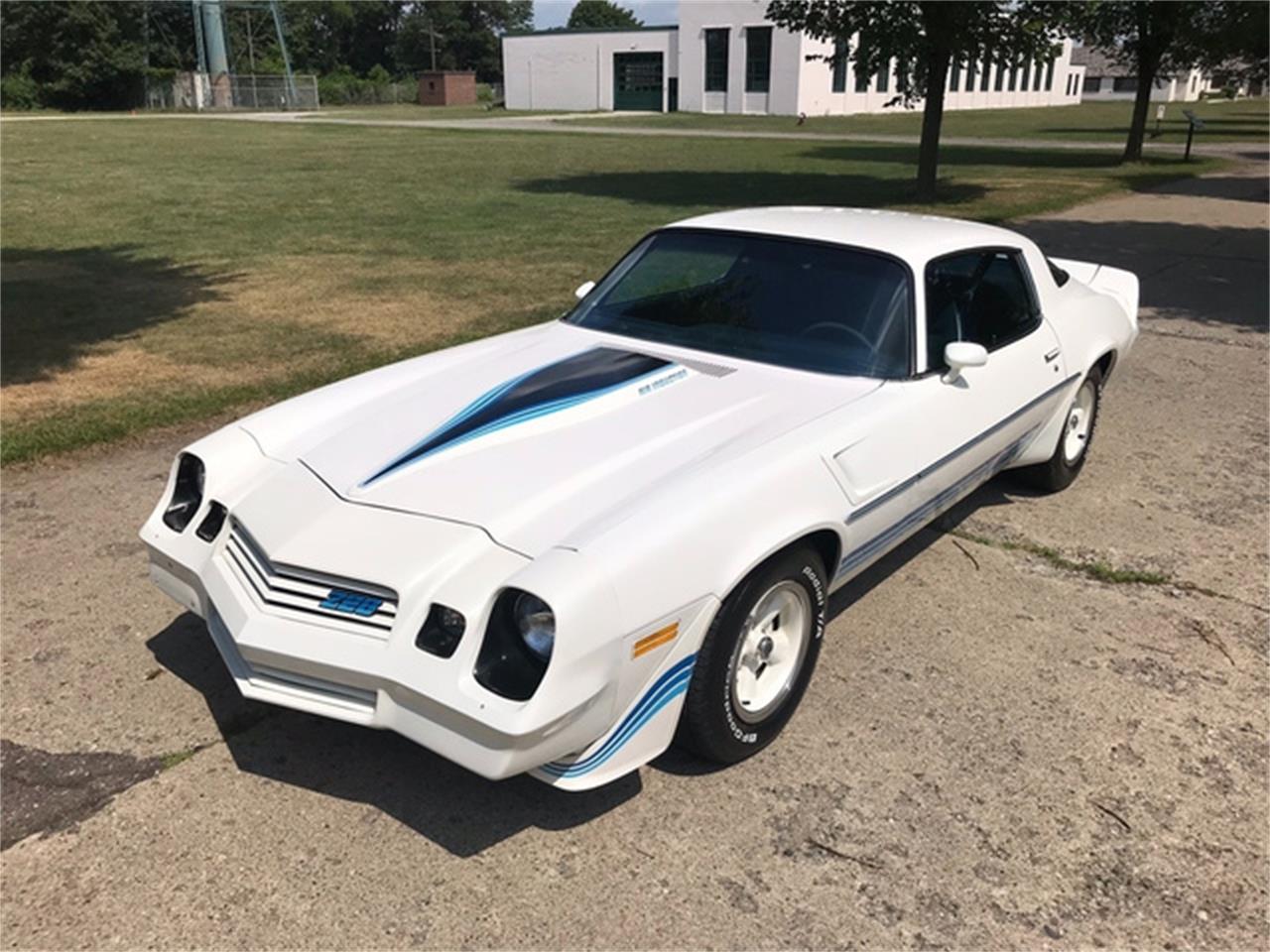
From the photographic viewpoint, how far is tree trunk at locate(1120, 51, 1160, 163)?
25531mm

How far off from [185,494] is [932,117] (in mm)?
17466

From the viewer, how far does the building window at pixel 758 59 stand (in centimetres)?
5688

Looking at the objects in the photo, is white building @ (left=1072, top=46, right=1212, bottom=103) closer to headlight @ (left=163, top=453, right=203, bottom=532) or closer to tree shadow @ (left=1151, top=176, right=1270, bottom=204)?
tree shadow @ (left=1151, top=176, right=1270, bottom=204)

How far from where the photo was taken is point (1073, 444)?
5262 mm

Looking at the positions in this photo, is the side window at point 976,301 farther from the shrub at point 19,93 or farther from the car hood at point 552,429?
the shrub at point 19,93

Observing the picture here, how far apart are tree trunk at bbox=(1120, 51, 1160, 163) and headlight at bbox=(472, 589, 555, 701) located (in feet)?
91.0

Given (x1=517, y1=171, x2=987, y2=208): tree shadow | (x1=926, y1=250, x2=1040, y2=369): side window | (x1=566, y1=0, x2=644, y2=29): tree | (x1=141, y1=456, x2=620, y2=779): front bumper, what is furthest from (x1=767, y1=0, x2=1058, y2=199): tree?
(x1=566, y1=0, x2=644, y2=29): tree

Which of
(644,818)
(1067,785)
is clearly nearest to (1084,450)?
(1067,785)

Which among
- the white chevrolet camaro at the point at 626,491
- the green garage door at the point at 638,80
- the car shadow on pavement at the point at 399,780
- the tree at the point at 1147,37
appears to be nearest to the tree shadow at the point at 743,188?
the tree at the point at 1147,37

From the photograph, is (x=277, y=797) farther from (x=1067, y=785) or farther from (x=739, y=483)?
(x=1067, y=785)

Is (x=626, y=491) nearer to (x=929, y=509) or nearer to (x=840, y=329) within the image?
(x=840, y=329)

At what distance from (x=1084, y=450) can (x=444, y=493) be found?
3819mm

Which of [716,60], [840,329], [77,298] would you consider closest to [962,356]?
[840,329]

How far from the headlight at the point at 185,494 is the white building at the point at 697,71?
52.7 meters
